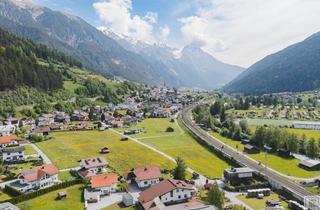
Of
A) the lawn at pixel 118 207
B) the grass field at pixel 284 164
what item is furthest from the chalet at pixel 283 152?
the lawn at pixel 118 207

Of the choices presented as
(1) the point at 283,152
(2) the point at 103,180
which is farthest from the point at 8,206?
(1) the point at 283,152

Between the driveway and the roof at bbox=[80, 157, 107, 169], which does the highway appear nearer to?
the driveway

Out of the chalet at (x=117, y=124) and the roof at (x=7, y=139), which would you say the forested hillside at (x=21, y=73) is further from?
the roof at (x=7, y=139)

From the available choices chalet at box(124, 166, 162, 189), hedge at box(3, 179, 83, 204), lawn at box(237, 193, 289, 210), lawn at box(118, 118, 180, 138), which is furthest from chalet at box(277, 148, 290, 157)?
hedge at box(3, 179, 83, 204)

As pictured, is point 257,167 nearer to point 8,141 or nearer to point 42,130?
point 8,141

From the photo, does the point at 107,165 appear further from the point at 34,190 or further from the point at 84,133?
the point at 84,133

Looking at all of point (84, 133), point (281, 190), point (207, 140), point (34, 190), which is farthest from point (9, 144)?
point (281, 190)

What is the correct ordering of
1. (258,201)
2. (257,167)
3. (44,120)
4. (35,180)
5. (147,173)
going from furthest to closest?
(44,120) → (257,167) → (147,173) → (35,180) → (258,201)
